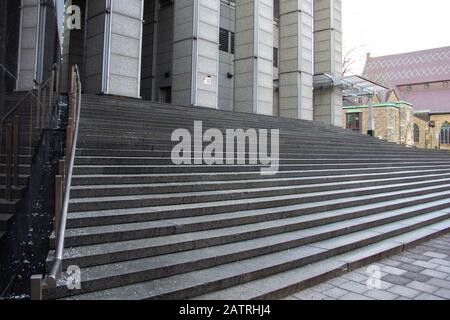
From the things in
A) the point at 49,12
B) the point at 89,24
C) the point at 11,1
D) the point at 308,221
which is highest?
the point at 89,24

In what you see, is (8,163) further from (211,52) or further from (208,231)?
(211,52)

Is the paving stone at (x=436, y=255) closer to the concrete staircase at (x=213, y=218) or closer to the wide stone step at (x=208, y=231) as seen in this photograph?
the concrete staircase at (x=213, y=218)

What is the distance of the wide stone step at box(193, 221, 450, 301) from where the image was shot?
13.9ft

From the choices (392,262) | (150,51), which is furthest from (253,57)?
(392,262)

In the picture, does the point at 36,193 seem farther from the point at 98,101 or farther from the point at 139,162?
the point at 98,101

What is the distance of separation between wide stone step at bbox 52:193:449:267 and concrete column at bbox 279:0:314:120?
15.9 metres

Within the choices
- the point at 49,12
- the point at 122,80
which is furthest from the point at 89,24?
the point at 49,12

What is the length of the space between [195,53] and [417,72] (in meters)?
56.6

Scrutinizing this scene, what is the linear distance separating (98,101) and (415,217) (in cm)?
835

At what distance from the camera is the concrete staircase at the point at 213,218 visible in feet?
14.0

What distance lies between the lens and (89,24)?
16.2 m

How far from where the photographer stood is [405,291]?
15.4 feet

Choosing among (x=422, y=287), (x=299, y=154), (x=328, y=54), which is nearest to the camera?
(x=422, y=287)

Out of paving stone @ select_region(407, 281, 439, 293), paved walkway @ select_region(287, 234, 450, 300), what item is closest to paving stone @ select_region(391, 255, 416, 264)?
paved walkway @ select_region(287, 234, 450, 300)
